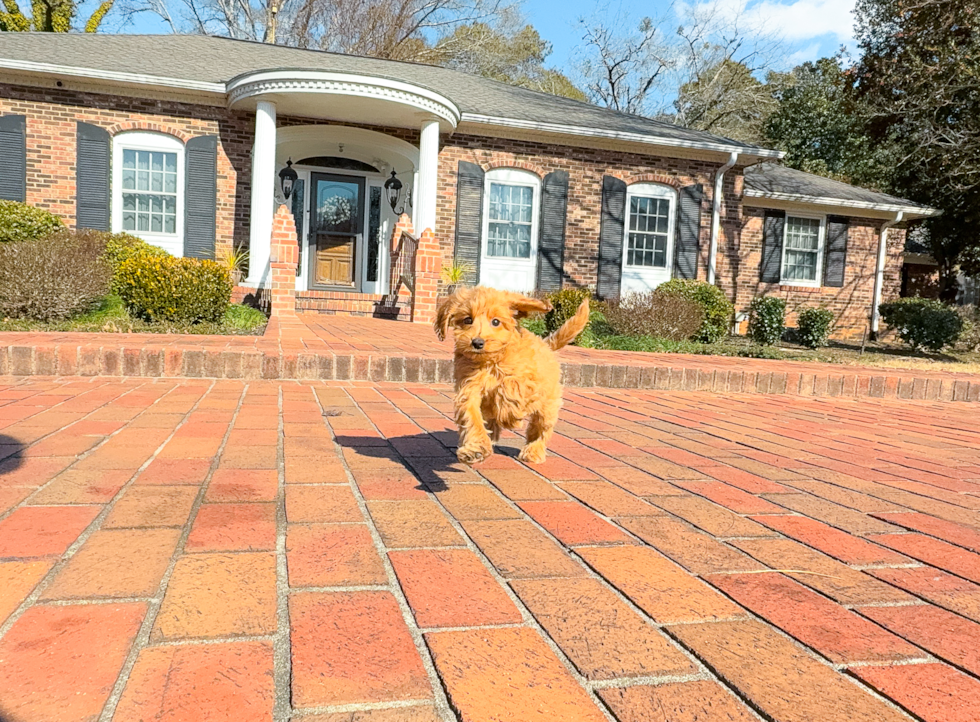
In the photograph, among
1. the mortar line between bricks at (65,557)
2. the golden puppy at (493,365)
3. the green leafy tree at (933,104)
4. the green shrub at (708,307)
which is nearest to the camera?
the mortar line between bricks at (65,557)

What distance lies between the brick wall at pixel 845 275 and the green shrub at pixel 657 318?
614cm

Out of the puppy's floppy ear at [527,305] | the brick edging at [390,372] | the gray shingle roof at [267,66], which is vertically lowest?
the brick edging at [390,372]

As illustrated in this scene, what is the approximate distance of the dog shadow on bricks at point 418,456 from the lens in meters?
2.75

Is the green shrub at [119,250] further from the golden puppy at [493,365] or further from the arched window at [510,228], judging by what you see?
the golden puppy at [493,365]

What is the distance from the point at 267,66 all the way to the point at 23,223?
20.7 feet

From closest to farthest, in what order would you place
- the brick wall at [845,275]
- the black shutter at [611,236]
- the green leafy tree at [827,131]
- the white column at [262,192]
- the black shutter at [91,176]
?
the white column at [262,192] → the black shutter at [91,176] → the black shutter at [611,236] → the brick wall at [845,275] → the green leafy tree at [827,131]

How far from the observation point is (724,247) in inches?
629

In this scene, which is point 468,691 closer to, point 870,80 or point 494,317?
point 494,317

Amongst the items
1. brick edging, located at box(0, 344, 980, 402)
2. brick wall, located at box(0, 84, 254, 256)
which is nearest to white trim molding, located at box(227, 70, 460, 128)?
brick wall, located at box(0, 84, 254, 256)

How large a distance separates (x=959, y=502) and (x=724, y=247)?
1415cm

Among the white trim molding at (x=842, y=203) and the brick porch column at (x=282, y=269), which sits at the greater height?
the white trim molding at (x=842, y=203)

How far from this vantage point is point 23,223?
10.4 metres

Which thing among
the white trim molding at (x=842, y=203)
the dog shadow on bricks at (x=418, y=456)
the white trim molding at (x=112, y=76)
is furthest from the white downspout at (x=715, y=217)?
the dog shadow on bricks at (x=418, y=456)

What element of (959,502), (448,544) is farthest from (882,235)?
(448,544)
